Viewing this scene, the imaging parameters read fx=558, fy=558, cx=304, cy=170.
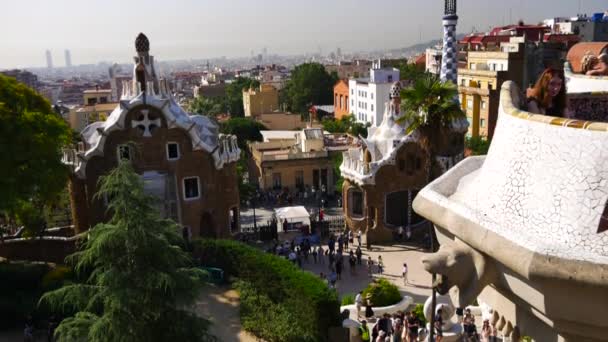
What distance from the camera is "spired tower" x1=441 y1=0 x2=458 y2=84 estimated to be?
119 feet

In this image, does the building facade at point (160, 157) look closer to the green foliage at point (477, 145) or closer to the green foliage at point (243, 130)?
the green foliage at point (477, 145)

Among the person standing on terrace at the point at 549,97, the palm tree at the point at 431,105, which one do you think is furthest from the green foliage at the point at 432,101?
the person standing on terrace at the point at 549,97

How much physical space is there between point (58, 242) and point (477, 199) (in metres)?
23.8

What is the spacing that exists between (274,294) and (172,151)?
10694 millimetres

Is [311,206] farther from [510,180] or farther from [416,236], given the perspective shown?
[510,180]

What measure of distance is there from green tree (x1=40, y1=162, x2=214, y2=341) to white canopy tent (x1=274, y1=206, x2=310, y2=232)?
18061 mm

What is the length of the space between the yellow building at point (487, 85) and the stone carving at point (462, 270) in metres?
42.6

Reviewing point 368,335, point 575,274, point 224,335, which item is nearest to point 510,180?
point 575,274

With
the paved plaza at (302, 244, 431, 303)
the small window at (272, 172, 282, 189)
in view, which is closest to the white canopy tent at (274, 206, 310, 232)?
the paved plaza at (302, 244, 431, 303)

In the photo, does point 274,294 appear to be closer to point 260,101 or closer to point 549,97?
point 549,97

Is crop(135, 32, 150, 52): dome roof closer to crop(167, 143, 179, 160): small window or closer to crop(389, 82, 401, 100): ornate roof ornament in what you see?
crop(167, 143, 179, 160): small window

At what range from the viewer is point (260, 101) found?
89.1 meters

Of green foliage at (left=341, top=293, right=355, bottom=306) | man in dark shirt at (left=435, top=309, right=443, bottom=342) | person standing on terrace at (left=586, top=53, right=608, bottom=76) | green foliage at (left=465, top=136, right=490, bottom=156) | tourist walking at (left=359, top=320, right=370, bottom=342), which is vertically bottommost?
green foliage at (left=341, top=293, right=355, bottom=306)

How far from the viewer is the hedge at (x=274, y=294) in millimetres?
16891
